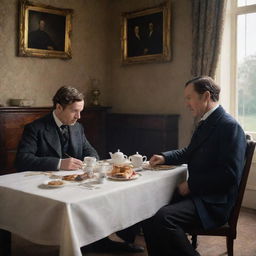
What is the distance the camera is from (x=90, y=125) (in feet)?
19.6

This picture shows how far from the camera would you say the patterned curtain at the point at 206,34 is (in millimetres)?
5023

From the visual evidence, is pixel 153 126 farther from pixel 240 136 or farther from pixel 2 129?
pixel 240 136

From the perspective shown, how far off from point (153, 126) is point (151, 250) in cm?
303

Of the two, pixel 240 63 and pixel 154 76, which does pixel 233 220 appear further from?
pixel 154 76

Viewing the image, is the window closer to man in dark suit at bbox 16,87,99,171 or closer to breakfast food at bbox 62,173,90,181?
man in dark suit at bbox 16,87,99,171

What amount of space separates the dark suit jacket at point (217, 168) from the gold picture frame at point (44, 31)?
138 inches

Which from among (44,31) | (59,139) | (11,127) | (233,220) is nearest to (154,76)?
(44,31)

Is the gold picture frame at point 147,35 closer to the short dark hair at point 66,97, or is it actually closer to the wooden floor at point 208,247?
the short dark hair at point 66,97

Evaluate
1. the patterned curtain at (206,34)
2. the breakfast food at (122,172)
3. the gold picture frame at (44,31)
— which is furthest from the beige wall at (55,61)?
the breakfast food at (122,172)

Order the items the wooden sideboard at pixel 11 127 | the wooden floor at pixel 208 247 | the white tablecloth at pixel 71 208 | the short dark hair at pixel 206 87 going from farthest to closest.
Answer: the wooden sideboard at pixel 11 127
the wooden floor at pixel 208 247
the short dark hair at pixel 206 87
the white tablecloth at pixel 71 208

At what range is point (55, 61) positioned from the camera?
589 centimetres

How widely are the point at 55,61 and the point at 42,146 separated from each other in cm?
289

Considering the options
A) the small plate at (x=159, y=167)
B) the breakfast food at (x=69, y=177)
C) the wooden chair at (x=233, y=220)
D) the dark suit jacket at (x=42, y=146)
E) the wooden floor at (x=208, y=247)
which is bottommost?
the wooden floor at (x=208, y=247)

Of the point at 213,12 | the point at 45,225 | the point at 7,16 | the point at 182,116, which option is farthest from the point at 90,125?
the point at 45,225
